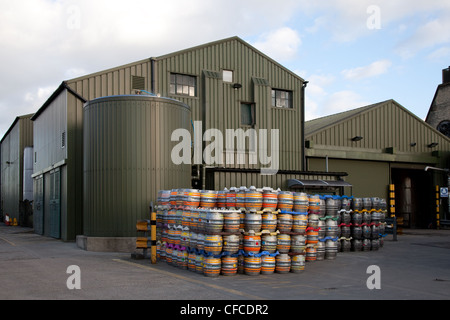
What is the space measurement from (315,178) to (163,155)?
9.57 m

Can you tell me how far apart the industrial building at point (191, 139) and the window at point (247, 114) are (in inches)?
2.3

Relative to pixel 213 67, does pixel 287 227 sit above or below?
below

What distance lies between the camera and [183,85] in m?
24.2

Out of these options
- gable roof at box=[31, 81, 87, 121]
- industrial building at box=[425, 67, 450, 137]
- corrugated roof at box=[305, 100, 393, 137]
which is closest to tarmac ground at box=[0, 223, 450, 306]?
gable roof at box=[31, 81, 87, 121]

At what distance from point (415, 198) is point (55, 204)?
26.2 meters

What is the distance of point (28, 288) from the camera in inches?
355

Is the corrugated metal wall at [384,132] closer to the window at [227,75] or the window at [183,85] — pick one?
the window at [227,75]

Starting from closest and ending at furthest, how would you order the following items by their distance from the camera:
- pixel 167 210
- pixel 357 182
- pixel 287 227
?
pixel 287 227 → pixel 167 210 → pixel 357 182

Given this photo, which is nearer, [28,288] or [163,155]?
[28,288]

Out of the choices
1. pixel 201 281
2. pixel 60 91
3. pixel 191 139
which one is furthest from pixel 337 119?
pixel 201 281

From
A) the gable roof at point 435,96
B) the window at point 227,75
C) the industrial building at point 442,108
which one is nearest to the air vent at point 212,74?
the window at point 227,75

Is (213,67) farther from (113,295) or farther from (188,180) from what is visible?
(113,295)

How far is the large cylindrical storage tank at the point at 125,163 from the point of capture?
15.7 m

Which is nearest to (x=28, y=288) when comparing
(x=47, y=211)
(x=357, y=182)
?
(x=47, y=211)
